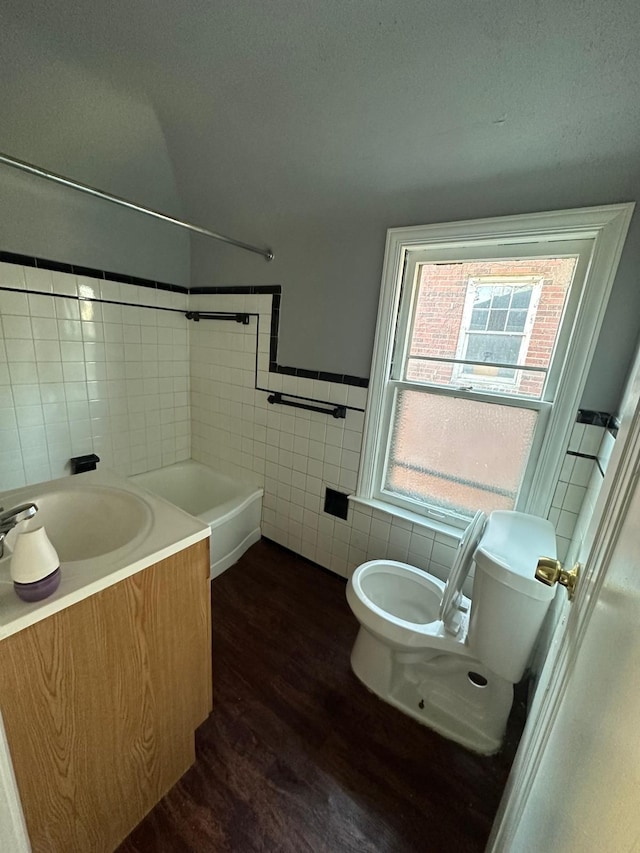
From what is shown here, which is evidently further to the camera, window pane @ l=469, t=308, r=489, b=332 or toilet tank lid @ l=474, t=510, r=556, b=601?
window pane @ l=469, t=308, r=489, b=332

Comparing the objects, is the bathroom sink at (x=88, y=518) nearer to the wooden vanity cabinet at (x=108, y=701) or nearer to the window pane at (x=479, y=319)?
the wooden vanity cabinet at (x=108, y=701)

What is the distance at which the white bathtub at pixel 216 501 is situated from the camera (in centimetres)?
198

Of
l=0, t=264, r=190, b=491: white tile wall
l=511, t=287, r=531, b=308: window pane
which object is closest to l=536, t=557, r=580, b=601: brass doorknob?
l=511, t=287, r=531, b=308: window pane

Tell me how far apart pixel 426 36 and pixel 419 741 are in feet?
7.52

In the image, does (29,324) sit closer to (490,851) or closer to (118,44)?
(118,44)

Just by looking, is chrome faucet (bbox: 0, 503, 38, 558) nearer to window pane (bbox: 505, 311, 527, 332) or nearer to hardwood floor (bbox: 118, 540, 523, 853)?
hardwood floor (bbox: 118, 540, 523, 853)

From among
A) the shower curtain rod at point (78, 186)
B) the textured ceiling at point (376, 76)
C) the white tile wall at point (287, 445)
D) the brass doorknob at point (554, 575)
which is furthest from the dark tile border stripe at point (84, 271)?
the brass doorknob at point (554, 575)

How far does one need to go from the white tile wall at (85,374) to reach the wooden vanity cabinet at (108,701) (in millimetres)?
1449

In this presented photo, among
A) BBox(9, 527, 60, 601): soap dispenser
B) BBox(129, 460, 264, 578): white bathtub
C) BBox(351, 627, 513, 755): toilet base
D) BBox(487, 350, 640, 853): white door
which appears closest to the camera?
BBox(487, 350, 640, 853): white door

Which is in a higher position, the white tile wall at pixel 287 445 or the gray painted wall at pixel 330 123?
the gray painted wall at pixel 330 123

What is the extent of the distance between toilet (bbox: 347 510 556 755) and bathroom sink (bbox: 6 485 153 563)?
922 millimetres

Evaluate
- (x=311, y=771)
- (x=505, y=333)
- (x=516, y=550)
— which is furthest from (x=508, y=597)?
(x=505, y=333)

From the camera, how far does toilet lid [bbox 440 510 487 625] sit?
1169 millimetres

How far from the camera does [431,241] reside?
145cm
